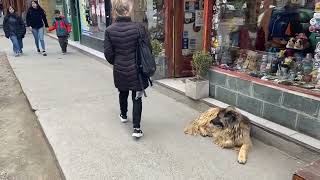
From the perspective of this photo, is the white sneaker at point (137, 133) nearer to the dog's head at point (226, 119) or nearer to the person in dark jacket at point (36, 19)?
the dog's head at point (226, 119)

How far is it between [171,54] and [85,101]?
175 cm

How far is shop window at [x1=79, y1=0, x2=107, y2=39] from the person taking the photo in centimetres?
979

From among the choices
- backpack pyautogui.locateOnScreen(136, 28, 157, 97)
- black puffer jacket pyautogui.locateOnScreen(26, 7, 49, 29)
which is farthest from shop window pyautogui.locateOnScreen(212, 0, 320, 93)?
black puffer jacket pyautogui.locateOnScreen(26, 7, 49, 29)

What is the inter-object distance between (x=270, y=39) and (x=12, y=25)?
8.23 metres

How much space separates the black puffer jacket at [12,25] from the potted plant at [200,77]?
7255 mm

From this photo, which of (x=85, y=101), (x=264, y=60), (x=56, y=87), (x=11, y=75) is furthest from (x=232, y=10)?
(x=11, y=75)

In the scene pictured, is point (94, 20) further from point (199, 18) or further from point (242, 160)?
point (242, 160)

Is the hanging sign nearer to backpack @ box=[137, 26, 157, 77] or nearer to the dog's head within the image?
the dog's head

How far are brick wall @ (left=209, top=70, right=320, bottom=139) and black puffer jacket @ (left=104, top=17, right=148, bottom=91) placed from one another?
1356mm

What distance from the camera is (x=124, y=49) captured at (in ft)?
12.6

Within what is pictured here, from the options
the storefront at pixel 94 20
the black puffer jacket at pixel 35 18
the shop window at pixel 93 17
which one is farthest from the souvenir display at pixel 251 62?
the black puffer jacket at pixel 35 18

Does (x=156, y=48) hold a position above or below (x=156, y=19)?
below

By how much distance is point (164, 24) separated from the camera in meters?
6.23

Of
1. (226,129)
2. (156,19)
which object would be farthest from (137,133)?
(156,19)
